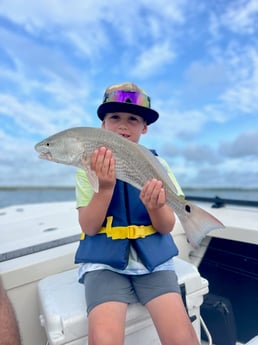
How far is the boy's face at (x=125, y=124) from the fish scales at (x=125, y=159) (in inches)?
14.1

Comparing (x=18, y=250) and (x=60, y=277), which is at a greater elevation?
(x=18, y=250)

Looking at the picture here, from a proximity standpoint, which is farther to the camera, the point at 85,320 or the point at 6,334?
the point at 85,320

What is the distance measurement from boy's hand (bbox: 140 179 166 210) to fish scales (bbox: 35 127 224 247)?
3 centimetres

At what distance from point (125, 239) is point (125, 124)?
2.40ft

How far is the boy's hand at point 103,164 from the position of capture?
1.50 meters

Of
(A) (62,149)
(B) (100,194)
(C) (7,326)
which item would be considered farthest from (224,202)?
(C) (7,326)

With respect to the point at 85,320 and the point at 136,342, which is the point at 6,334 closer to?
the point at 85,320

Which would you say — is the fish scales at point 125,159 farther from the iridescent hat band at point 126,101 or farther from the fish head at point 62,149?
the iridescent hat band at point 126,101

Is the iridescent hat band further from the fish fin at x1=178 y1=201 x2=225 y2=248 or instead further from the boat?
the boat

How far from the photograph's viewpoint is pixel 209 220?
1557 mm

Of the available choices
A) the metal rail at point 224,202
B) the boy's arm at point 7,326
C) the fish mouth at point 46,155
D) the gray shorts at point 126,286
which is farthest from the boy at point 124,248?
the metal rail at point 224,202

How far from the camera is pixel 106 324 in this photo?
140 cm

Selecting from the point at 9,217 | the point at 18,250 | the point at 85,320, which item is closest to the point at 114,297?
the point at 85,320

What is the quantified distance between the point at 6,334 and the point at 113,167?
2.94 ft
